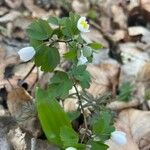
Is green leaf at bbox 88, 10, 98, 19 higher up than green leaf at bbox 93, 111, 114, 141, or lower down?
lower down

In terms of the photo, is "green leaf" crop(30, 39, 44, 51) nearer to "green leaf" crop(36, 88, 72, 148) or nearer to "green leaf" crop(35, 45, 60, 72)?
"green leaf" crop(35, 45, 60, 72)

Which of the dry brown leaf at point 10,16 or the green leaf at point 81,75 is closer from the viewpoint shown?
the green leaf at point 81,75

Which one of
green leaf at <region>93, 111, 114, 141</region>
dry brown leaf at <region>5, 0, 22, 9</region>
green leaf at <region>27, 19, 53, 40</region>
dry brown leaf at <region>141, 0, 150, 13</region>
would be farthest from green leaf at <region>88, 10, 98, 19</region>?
green leaf at <region>93, 111, 114, 141</region>

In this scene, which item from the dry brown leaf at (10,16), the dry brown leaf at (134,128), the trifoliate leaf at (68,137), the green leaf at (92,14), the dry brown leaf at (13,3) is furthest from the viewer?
the green leaf at (92,14)

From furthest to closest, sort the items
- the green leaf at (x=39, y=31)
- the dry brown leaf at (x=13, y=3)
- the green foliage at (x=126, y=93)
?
the dry brown leaf at (x=13, y=3), the green foliage at (x=126, y=93), the green leaf at (x=39, y=31)

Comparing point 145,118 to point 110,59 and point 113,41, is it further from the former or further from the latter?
point 113,41

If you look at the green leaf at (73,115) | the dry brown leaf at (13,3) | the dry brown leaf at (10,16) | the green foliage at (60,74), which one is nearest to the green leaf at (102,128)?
the green foliage at (60,74)

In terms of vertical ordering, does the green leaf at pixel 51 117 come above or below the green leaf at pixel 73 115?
above

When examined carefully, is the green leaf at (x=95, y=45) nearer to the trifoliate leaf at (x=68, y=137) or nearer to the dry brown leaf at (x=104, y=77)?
the trifoliate leaf at (x=68, y=137)
